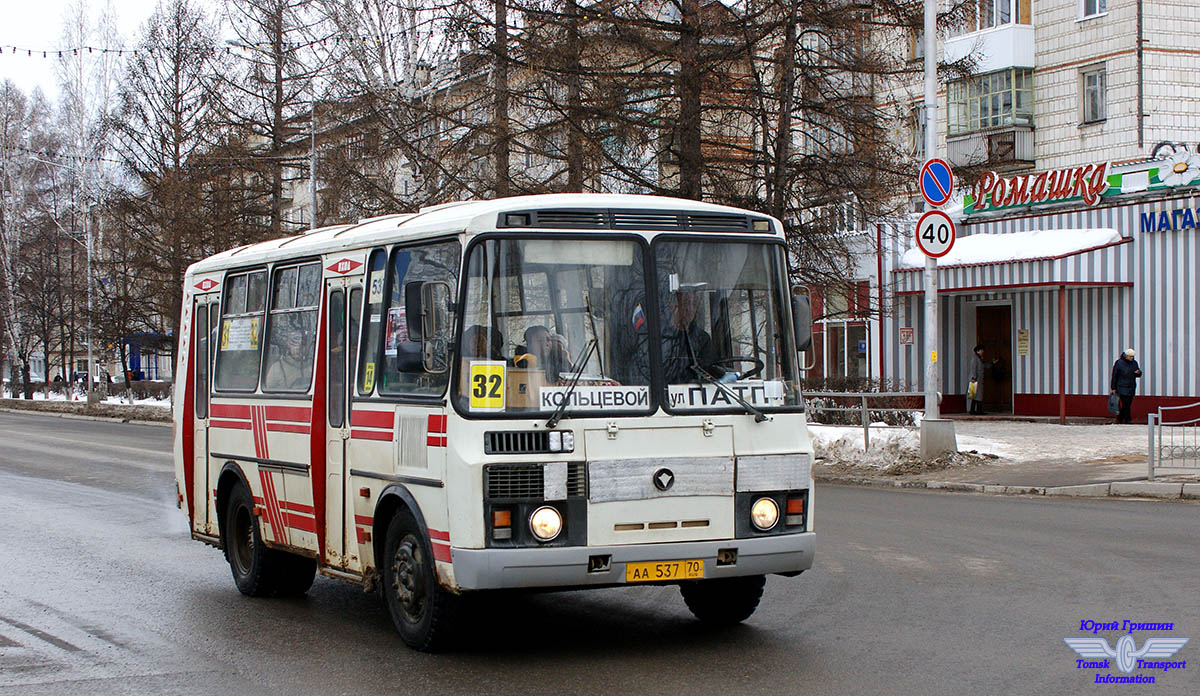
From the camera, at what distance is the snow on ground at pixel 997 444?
2198cm

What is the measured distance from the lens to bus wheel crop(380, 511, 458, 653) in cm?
811

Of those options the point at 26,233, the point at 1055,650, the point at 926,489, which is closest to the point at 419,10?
the point at 926,489

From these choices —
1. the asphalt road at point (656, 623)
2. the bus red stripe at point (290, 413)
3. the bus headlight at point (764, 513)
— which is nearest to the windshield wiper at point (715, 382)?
the bus headlight at point (764, 513)

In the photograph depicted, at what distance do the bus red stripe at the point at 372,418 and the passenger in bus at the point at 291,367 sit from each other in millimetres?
842

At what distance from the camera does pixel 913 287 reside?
110 ft

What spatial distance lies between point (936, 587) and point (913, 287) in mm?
23758

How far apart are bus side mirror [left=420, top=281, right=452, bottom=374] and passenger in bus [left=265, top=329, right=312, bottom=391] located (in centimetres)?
209

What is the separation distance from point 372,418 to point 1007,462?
14.9 m

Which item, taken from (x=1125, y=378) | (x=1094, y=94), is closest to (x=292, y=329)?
(x=1125, y=378)

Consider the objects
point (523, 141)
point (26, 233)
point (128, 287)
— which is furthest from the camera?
point (26, 233)

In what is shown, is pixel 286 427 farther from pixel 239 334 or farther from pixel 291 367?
pixel 239 334

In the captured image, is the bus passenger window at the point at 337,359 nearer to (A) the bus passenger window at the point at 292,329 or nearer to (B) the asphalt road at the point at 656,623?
(A) the bus passenger window at the point at 292,329

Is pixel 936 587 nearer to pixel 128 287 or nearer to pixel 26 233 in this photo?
pixel 128 287

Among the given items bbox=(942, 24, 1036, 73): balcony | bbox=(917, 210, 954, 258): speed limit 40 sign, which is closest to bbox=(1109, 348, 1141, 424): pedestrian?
bbox=(917, 210, 954, 258): speed limit 40 sign
